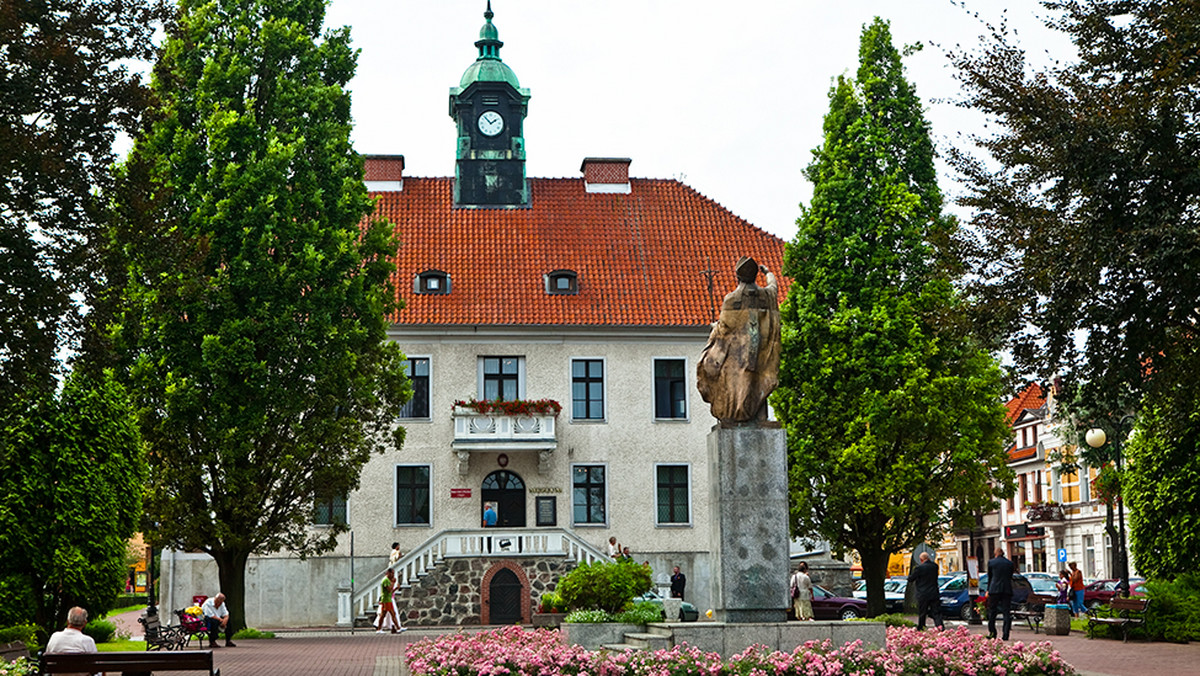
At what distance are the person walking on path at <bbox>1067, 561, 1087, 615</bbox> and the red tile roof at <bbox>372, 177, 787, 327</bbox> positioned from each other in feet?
41.9

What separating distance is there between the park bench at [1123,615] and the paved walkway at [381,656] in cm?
34

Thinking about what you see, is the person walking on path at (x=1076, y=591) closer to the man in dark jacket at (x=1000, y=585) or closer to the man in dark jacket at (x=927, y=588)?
the man in dark jacket at (x=927, y=588)

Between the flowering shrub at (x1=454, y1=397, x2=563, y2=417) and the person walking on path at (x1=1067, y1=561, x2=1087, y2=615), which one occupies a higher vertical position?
the flowering shrub at (x1=454, y1=397, x2=563, y2=417)

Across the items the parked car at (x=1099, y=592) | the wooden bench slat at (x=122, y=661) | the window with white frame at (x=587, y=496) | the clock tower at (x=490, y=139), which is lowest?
the parked car at (x=1099, y=592)

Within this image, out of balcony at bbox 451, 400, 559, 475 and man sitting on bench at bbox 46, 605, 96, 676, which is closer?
man sitting on bench at bbox 46, 605, 96, 676

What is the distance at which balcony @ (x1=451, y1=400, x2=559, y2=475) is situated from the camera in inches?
1491

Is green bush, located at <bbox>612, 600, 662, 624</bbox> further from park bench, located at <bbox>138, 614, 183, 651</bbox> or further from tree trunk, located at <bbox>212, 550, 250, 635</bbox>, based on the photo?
tree trunk, located at <bbox>212, 550, 250, 635</bbox>

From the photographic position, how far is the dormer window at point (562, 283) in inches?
1602

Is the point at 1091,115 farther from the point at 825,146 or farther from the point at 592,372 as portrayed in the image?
the point at 592,372

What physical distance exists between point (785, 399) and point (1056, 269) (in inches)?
649

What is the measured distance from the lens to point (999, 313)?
1694 cm

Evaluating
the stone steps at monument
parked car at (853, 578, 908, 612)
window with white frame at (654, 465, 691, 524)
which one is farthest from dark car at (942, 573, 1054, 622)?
the stone steps at monument

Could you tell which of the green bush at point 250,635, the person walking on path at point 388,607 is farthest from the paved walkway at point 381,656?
the person walking on path at point 388,607

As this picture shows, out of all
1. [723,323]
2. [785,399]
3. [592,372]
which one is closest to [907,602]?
[785,399]
